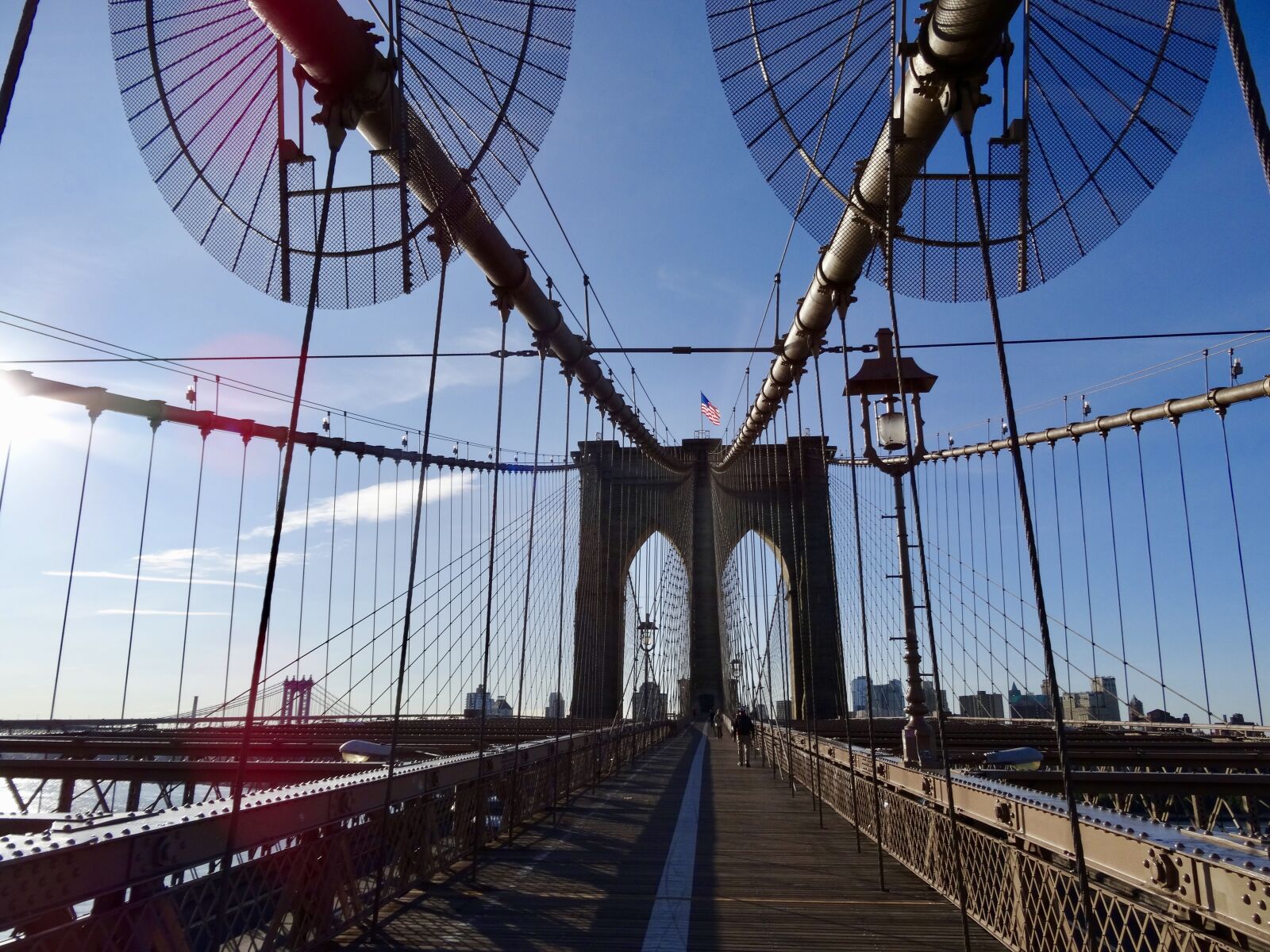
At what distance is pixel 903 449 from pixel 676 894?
358cm

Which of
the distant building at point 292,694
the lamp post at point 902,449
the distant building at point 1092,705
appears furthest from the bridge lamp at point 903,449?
the distant building at point 1092,705

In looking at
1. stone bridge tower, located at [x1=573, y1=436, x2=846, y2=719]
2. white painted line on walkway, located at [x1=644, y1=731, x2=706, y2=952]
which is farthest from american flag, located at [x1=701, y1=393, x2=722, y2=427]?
white painted line on walkway, located at [x1=644, y1=731, x2=706, y2=952]

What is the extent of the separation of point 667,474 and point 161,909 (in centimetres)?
3439

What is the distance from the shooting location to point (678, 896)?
16.4 ft

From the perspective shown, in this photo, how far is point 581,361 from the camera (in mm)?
10578

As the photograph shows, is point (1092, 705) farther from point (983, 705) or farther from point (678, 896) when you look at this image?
point (678, 896)

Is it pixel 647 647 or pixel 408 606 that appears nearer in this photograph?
pixel 408 606

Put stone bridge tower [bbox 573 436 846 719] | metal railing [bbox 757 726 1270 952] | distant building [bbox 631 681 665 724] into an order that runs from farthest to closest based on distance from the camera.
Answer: stone bridge tower [bbox 573 436 846 719], distant building [bbox 631 681 665 724], metal railing [bbox 757 726 1270 952]

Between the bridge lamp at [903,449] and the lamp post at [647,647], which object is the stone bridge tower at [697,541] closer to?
the lamp post at [647,647]

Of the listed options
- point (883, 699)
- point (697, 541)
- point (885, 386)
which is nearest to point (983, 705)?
point (883, 699)

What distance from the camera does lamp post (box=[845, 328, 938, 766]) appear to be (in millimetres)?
6262

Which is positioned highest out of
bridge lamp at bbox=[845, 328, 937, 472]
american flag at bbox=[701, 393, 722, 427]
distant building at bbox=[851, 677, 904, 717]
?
american flag at bbox=[701, 393, 722, 427]

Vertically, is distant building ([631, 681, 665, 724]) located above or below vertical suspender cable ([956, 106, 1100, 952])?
below

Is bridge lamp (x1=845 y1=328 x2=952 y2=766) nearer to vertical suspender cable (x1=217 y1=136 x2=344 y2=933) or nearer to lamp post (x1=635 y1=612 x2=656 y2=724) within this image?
vertical suspender cable (x1=217 y1=136 x2=344 y2=933)
